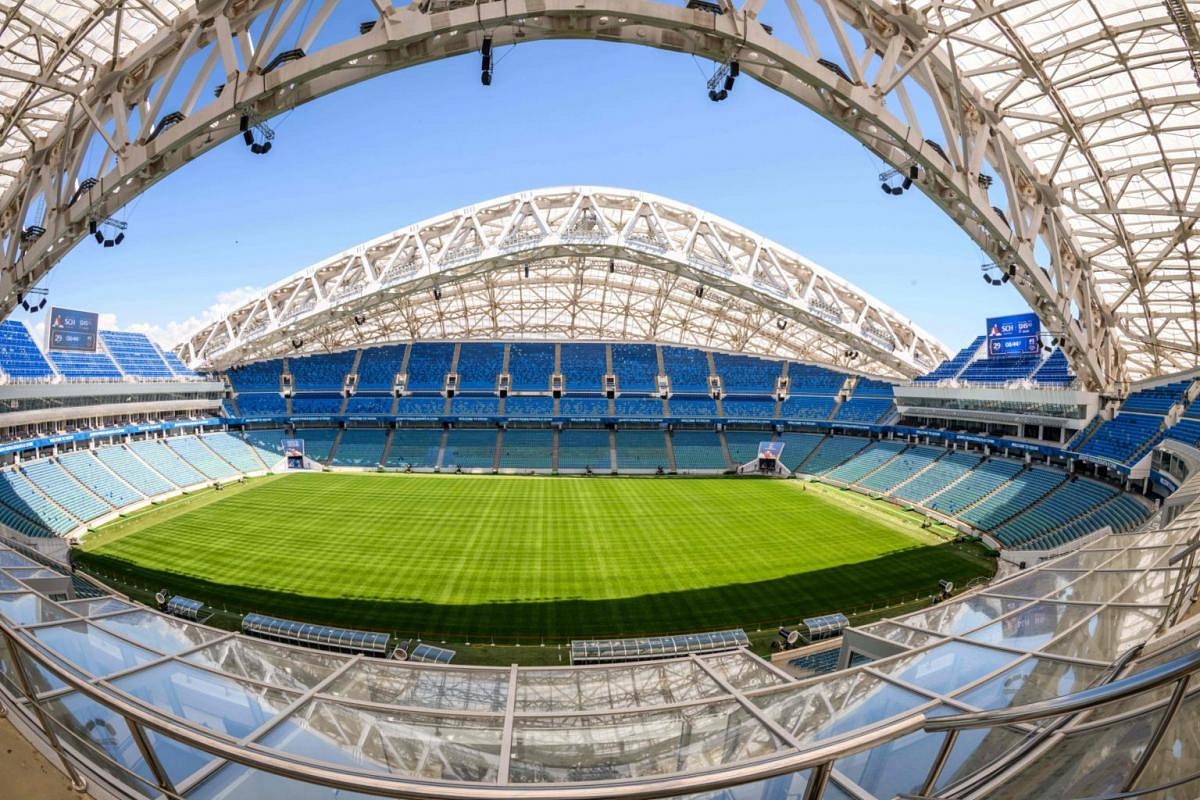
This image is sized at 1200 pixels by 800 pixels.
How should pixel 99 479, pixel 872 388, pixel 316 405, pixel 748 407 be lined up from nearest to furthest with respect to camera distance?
pixel 99 479
pixel 872 388
pixel 316 405
pixel 748 407

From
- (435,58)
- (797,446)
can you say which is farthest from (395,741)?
(797,446)

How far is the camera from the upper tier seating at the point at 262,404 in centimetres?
4844

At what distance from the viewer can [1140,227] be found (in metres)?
22.5

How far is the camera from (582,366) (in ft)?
176

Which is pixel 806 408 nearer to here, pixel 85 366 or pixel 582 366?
pixel 582 366

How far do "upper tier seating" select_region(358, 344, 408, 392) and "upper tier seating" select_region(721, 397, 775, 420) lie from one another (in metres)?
27.1

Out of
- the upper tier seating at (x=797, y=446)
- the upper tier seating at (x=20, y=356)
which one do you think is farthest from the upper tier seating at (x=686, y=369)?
the upper tier seating at (x=20, y=356)

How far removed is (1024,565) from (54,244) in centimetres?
3537

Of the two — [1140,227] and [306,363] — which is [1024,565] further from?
[306,363]

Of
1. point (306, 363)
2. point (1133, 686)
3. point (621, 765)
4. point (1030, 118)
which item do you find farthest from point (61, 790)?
point (306, 363)

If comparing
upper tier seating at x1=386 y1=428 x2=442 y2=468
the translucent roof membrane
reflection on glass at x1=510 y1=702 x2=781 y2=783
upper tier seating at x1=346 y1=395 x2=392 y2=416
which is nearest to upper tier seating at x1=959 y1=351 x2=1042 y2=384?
the translucent roof membrane

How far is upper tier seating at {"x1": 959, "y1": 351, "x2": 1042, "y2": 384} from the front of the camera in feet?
122

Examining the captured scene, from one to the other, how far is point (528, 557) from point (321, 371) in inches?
1515

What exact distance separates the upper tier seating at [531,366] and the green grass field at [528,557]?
703 inches
